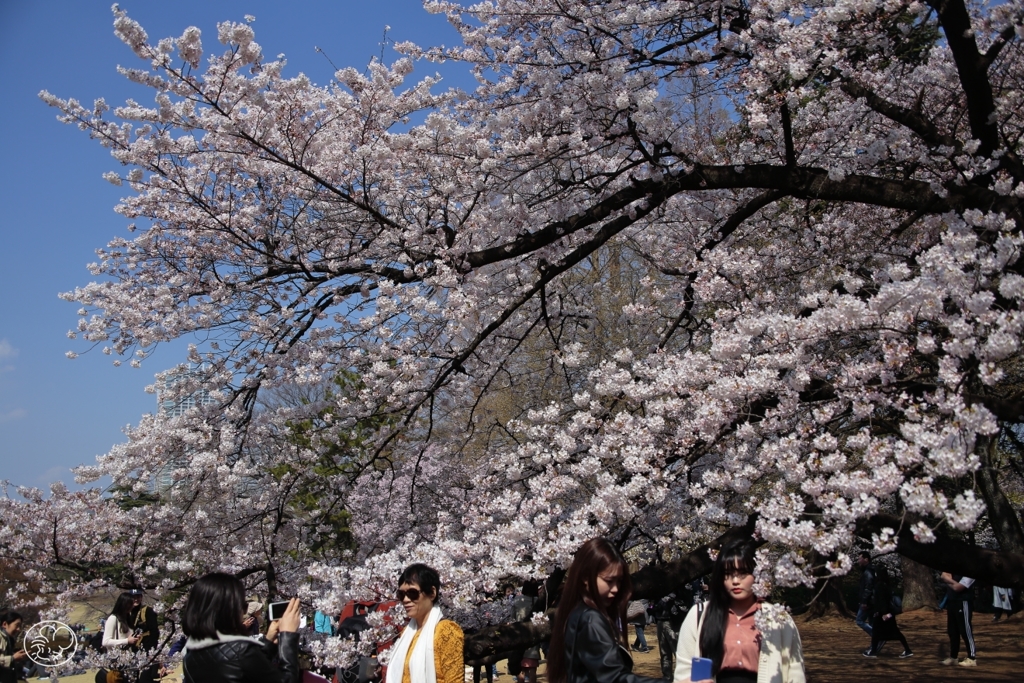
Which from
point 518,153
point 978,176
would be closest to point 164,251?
point 518,153

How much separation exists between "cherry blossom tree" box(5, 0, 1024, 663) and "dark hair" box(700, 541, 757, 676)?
7.2 inches

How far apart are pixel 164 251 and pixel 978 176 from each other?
609 cm

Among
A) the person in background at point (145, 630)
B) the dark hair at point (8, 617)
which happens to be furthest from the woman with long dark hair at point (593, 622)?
the dark hair at point (8, 617)

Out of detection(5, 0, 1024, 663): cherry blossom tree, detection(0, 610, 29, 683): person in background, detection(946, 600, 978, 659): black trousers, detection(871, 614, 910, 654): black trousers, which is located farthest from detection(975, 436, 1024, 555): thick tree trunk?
detection(0, 610, 29, 683): person in background

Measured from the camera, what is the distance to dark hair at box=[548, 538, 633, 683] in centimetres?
288

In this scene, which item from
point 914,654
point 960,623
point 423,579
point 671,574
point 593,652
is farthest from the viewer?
point 914,654

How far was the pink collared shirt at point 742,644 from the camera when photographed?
3.01 meters

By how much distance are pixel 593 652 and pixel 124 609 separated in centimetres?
539

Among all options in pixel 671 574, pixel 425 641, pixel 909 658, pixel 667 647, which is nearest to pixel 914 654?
pixel 909 658

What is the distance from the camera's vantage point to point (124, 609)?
6.73m

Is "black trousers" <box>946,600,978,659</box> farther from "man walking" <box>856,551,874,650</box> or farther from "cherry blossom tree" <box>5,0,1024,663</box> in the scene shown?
"cherry blossom tree" <box>5,0,1024,663</box>

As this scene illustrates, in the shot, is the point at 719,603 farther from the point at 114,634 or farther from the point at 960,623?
the point at 960,623

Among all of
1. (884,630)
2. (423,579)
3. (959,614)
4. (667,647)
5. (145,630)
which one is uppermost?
(423,579)

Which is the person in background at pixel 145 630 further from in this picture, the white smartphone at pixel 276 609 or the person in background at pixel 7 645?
the white smartphone at pixel 276 609
